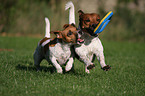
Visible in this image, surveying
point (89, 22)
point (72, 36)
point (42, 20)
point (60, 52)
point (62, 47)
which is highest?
point (42, 20)

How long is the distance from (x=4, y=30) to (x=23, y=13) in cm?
241

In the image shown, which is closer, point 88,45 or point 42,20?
point 88,45

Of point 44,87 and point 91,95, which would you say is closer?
point 91,95

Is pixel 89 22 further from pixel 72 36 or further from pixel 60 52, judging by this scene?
pixel 60 52

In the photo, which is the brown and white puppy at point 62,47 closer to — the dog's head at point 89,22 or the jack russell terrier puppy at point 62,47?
the jack russell terrier puppy at point 62,47

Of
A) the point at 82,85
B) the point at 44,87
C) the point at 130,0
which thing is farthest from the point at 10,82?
the point at 130,0

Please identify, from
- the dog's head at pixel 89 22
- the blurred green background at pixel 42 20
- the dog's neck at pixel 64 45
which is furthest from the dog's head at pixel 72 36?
the blurred green background at pixel 42 20

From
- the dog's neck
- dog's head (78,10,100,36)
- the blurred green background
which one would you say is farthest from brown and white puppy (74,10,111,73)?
the blurred green background

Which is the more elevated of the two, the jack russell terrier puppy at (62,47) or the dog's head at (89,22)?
the dog's head at (89,22)

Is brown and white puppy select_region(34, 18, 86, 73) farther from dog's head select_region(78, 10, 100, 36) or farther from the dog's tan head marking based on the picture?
dog's head select_region(78, 10, 100, 36)

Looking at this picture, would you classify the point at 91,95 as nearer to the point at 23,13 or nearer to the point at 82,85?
the point at 82,85

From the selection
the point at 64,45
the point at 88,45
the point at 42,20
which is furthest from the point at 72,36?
the point at 42,20

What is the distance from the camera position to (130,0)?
27.4 metres

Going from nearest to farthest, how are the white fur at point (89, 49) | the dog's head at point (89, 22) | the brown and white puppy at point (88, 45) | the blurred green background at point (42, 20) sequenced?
the dog's head at point (89, 22), the brown and white puppy at point (88, 45), the white fur at point (89, 49), the blurred green background at point (42, 20)
